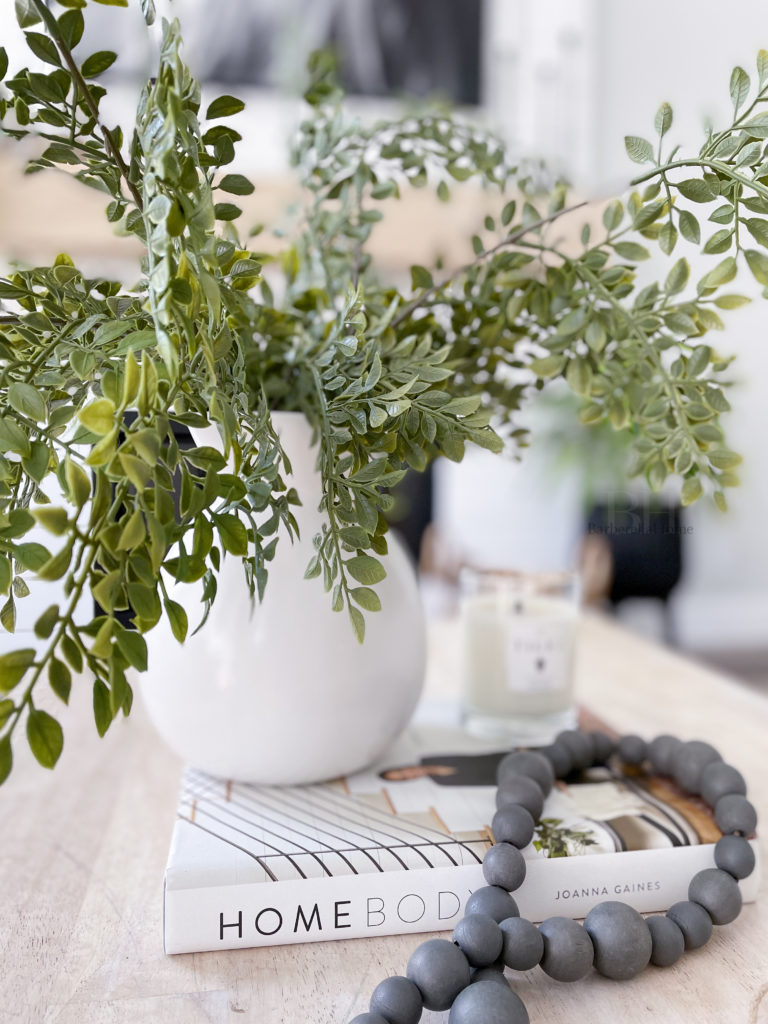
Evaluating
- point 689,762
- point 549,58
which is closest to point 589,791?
point 689,762

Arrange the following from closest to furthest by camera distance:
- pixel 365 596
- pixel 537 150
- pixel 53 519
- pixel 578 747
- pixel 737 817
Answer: pixel 53 519 < pixel 365 596 < pixel 737 817 < pixel 578 747 < pixel 537 150

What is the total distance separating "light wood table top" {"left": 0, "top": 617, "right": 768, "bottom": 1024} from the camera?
40cm

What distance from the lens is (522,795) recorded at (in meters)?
0.50

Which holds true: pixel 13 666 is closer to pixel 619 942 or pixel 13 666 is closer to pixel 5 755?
pixel 5 755

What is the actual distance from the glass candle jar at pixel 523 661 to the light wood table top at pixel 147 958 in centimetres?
17

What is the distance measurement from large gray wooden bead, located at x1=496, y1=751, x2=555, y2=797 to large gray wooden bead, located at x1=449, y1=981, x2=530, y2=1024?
0.59 ft

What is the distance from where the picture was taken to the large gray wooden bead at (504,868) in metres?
0.44

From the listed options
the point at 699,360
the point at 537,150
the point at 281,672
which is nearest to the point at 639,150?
the point at 699,360

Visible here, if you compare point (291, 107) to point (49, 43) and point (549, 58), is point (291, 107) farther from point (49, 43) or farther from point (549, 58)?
point (49, 43)

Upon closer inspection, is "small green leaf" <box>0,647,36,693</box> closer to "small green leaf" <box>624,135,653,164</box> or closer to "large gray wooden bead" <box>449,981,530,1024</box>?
"large gray wooden bead" <box>449,981,530,1024</box>

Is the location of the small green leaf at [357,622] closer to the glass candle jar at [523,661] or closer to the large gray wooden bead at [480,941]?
the large gray wooden bead at [480,941]

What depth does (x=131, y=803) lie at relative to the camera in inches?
25.3

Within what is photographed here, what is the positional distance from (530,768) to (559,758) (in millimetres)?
46

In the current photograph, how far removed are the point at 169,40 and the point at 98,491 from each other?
175mm
